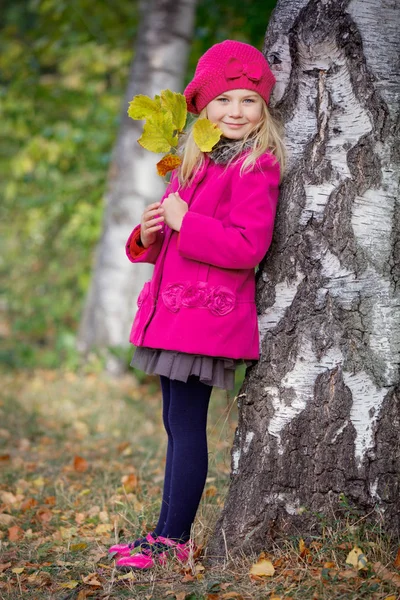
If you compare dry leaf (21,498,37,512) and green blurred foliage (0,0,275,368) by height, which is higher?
green blurred foliage (0,0,275,368)

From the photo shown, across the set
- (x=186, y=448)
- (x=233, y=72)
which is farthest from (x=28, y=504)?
(x=233, y=72)

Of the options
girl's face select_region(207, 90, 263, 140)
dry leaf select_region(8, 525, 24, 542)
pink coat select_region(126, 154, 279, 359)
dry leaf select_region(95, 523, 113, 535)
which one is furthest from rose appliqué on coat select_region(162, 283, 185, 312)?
dry leaf select_region(8, 525, 24, 542)

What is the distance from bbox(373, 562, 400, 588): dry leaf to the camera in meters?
2.10

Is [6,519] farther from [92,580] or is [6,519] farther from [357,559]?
[357,559]

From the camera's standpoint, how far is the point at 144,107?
2.45 metres

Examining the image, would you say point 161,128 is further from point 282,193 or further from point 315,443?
point 315,443

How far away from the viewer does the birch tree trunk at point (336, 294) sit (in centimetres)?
229

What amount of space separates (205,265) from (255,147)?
45 centimetres

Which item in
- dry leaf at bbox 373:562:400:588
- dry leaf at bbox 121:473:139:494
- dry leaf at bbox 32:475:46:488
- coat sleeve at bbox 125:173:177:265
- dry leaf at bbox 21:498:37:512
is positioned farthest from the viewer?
dry leaf at bbox 32:475:46:488

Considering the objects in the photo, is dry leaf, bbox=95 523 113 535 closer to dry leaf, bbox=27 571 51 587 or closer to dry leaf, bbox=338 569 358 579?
dry leaf, bbox=27 571 51 587

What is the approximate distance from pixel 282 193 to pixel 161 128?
506mm

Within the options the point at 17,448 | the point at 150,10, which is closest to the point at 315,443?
the point at 17,448

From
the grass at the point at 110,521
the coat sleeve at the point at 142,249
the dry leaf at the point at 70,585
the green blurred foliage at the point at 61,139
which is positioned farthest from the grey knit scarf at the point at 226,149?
the green blurred foliage at the point at 61,139

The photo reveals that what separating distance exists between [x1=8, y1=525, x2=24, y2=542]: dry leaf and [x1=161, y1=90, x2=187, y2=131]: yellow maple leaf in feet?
5.99
